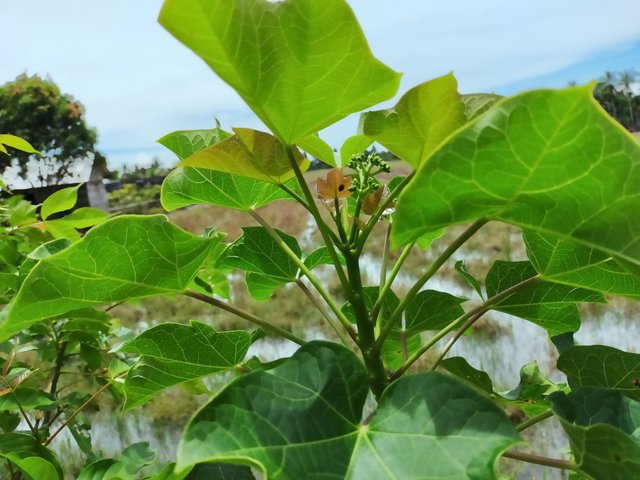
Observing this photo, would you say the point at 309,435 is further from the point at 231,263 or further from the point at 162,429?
the point at 162,429

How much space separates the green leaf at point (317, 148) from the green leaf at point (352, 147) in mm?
26

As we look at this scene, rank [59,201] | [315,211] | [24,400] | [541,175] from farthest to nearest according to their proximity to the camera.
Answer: [59,201], [24,400], [315,211], [541,175]

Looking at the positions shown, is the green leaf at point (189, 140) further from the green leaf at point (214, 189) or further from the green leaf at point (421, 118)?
the green leaf at point (421, 118)

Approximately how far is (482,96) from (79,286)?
237 millimetres

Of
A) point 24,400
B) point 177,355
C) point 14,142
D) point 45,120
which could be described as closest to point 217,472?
point 177,355

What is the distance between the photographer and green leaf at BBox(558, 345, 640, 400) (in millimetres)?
291

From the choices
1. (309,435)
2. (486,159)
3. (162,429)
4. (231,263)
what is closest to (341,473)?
(309,435)

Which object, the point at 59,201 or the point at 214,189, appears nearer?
the point at 214,189

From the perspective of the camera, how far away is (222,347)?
0.34 m

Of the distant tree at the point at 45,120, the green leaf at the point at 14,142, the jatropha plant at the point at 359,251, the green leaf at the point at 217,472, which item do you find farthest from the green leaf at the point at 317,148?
the distant tree at the point at 45,120

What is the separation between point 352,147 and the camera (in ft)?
1.20

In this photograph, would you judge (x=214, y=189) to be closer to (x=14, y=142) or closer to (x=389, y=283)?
(x=389, y=283)

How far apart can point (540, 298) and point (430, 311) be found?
0.28ft

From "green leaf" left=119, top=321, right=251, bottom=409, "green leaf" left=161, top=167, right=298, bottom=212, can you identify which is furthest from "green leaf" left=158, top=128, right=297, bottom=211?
"green leaf" left=119, top=321, right=251, bottom=409
